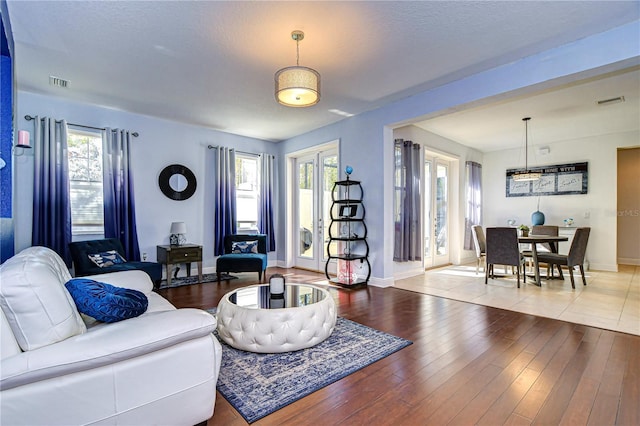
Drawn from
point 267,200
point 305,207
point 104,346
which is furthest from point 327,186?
point 104,346

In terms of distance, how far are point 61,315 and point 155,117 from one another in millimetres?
4563

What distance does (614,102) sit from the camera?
4547 mm

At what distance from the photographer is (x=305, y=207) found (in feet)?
21.9

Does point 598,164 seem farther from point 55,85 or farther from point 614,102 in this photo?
point 55,85

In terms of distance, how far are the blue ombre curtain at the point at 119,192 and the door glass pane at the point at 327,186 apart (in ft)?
10.6

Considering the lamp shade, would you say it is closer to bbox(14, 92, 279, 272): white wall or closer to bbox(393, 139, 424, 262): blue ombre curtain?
bbox(14, 92, 279, 272): white wall

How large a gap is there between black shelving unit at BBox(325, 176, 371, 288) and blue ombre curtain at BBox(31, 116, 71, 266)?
3.77 m

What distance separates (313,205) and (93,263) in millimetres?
3778

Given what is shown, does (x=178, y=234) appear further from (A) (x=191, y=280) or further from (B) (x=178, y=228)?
(A) (x=191, y=280)

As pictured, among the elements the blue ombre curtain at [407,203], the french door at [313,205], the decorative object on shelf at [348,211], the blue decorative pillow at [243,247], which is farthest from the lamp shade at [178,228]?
the blue ombre curtain at [407,203]

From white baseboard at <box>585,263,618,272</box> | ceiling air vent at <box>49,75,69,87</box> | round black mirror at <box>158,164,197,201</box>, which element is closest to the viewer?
ceiling air vent at <box>49,75,69,87</box>

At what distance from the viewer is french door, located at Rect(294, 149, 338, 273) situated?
6125 millimetres

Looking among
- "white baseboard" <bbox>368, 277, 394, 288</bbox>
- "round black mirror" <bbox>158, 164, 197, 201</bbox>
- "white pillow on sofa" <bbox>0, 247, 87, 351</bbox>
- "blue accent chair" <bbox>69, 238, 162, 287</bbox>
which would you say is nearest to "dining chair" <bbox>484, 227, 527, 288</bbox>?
"white baseboard" <bbox>368, 277, 394, 288</bbox>

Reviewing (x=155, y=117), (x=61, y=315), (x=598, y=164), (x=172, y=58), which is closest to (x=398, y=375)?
(x=61, y=315)
